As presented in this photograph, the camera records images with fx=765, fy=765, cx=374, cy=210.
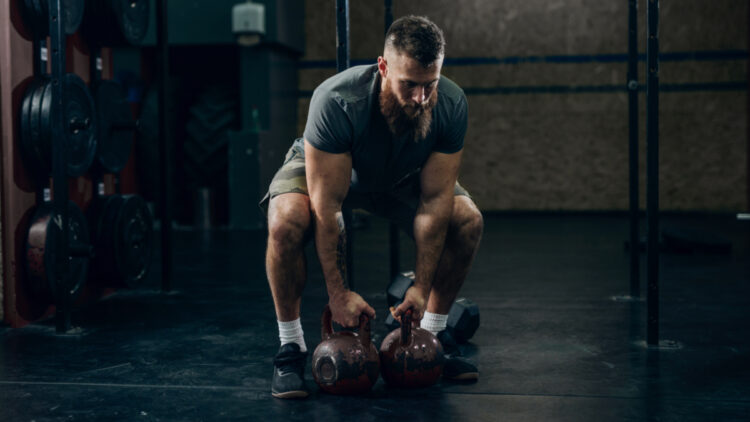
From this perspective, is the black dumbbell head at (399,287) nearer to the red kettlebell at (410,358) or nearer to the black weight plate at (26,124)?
the red kettlebell at (410,358)

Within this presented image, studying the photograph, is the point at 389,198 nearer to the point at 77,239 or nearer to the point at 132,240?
the point at 77,239

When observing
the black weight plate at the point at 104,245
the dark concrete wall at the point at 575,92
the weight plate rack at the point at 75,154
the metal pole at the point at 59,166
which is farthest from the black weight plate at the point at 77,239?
the dark concrete wall at the point at 575,92

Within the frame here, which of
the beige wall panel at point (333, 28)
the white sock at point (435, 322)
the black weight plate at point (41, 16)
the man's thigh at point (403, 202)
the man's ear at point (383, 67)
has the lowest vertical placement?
the white sock at point (435, 322)

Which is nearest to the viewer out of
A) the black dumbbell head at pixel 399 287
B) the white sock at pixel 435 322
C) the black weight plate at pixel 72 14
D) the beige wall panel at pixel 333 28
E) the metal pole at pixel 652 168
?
the white sock at pixel 435 322

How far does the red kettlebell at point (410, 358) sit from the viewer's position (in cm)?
188

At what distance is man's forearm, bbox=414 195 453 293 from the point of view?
1956mm

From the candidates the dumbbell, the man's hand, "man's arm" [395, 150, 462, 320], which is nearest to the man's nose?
"man's arm" [395, 150, 462, 320]

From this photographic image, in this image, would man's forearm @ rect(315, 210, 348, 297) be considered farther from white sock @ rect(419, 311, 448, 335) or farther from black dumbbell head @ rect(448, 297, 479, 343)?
black dumbbell head @ rect(448, 297, 479, 343)

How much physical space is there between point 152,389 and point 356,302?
0.59 meters

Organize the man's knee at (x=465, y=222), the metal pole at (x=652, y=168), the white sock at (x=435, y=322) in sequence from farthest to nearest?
1. the metal pole at (x=652, y=168)
2. the white sock at (x=435, y=322)
3. the man's knee at (x=465, y=222)

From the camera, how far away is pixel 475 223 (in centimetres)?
207

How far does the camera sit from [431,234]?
1.97 metres

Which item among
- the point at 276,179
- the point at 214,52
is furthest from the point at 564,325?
the point at 214,52

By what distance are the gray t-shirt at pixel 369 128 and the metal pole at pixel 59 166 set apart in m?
1.13
